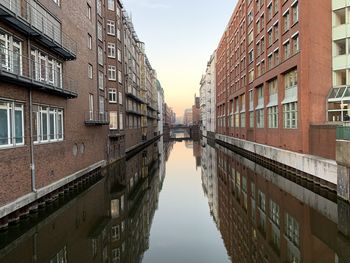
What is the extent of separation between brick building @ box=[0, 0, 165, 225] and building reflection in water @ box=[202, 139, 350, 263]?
958 centimetres

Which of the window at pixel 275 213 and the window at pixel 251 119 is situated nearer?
the window at pixel 275 213

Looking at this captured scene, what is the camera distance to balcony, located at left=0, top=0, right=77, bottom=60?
13617 mm

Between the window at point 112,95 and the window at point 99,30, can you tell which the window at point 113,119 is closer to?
the window at point 112,95

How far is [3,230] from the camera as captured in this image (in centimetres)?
1237

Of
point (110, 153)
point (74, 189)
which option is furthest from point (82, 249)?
point (110, 153)

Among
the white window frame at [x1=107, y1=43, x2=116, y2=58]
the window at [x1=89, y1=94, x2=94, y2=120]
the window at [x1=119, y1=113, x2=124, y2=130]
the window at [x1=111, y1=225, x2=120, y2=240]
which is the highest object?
the white window frame at [x1=107, y1=43, x2=116, y2=58]

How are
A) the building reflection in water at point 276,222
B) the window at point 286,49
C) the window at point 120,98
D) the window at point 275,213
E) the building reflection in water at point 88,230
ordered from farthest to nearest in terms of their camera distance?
1. the window at point 120,98
2. the window at point 286,49
3. the window at point 275,213
4. the building reflection in water at point 276,222
5. the building reflection in water at point 88,230

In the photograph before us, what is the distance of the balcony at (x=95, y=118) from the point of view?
26728 millimetres

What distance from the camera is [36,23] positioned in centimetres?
1730

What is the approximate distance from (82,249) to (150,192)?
11.4 m

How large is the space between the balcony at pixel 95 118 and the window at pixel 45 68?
20.4 feet

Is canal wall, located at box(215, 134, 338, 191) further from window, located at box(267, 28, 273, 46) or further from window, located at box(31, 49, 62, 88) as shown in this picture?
window, located at box(31, 49, 62, 88)

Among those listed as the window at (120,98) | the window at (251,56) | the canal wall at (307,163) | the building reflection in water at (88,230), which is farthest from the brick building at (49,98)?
the window at (251,56)

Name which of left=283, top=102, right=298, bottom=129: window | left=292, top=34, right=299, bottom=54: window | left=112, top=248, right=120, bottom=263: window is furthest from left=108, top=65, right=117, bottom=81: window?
left=112, top=248, right=120, bottom=263: window
